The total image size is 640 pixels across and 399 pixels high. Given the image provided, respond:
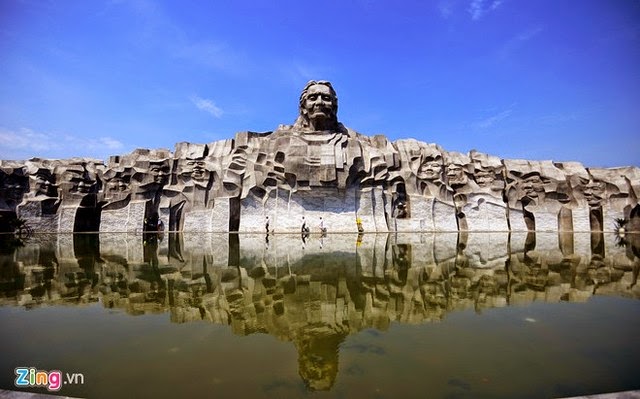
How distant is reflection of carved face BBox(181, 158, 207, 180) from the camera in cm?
1811

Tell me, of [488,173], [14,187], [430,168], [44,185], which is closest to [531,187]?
[488,173]

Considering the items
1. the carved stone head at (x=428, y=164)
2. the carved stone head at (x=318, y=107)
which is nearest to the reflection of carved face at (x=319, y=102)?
the carved stone head at (x=318, y=107)

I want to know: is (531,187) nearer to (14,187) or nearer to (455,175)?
(455,175)

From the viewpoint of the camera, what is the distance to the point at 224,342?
2.98 meters

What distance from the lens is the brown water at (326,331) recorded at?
2.29 m

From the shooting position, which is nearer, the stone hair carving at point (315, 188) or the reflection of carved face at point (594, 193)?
the stone hair carving at point (315, 188)

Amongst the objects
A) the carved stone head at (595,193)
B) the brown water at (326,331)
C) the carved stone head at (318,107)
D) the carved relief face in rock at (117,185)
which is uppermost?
the carved stone head at (318,107)

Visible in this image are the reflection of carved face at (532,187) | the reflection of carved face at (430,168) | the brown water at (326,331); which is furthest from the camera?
the reflection of carved face at (532,187)

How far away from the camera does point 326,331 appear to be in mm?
3180

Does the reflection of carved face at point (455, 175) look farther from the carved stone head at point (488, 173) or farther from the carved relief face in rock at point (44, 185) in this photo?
the carved relief face in rock at point (44, 185)

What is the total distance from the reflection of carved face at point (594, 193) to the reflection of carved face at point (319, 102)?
13902 millimetres

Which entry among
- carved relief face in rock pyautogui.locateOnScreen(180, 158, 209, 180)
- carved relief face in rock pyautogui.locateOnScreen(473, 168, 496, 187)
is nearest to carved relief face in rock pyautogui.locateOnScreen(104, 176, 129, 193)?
carved relief face in rock pyautogui.locateOnScreen(180, 158, 209, 180)

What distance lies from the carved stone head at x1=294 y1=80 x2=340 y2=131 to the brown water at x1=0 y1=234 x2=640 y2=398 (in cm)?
1232

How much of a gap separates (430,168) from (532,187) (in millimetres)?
5718
